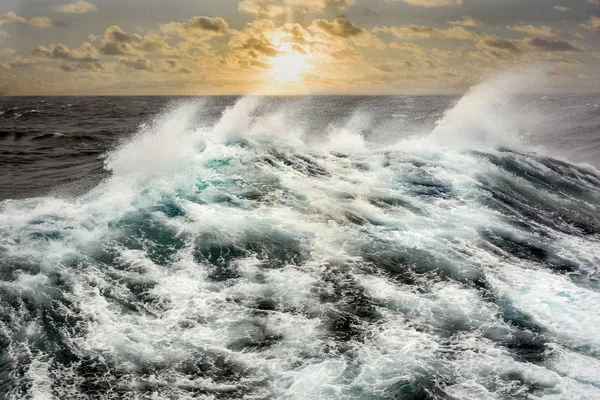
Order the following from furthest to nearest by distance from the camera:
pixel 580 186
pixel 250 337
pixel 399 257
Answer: pixel 580 186 → pixel 399 257 → pixel 250 337

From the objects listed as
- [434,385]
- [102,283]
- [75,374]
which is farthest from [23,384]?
[434,385]

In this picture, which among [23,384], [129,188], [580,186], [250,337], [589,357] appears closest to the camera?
[23,384]

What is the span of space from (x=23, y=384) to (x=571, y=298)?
1175 cm

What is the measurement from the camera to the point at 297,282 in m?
11.0

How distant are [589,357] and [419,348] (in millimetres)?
3208

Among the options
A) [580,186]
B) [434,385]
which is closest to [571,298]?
[434,385]

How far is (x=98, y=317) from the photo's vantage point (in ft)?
30.4

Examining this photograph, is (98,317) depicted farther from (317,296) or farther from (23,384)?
(317,296)

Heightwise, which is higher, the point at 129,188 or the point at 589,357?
the point at 129,188

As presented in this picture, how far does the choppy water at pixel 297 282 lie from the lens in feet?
25.2

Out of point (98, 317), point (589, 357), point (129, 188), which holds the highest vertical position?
point (129, 188)

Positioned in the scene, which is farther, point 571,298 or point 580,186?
point 580,186

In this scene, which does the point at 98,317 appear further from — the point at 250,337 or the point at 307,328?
the point at 307,328

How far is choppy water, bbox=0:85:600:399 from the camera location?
7672mm
